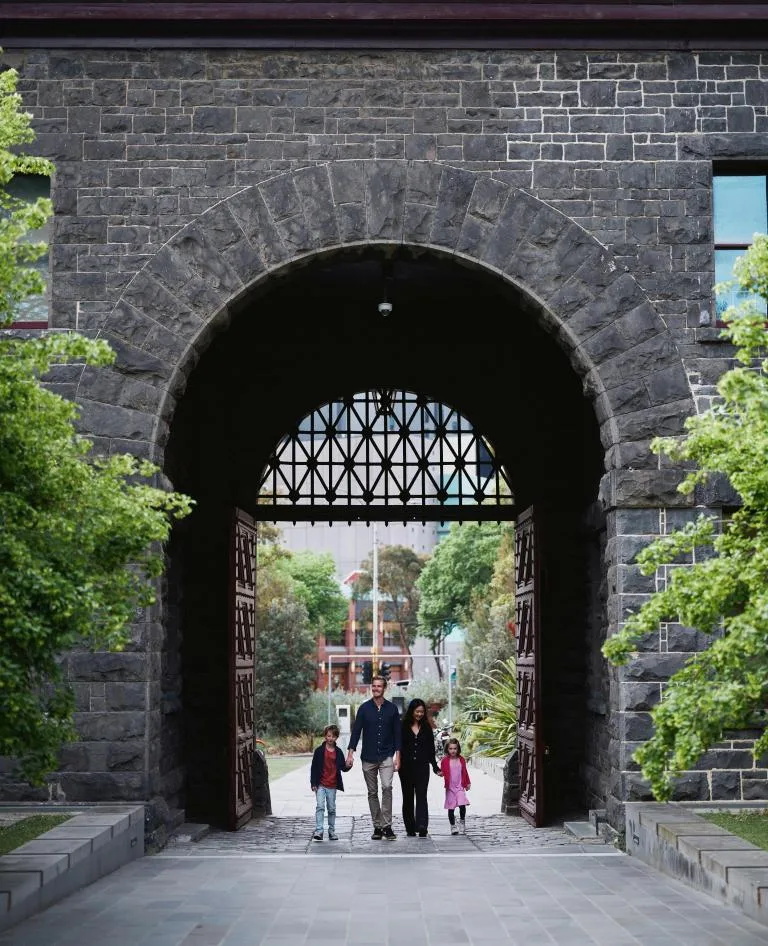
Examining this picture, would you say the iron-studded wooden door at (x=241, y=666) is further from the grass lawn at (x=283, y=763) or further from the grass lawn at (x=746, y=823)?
the grass lawn at (x=283, y=763)

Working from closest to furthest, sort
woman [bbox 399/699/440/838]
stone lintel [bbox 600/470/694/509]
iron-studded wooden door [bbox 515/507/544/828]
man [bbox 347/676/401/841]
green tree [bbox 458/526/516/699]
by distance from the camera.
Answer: stone lintel [bbox 600/470/694/509], man [bbox 347/676/401/841], woman [bbox 399/699/440/838], iron-studded wooden door [bbox 515/507/544/828], green tree [bbox 458/526/516/699]

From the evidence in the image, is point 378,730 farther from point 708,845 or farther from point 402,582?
point 402,582

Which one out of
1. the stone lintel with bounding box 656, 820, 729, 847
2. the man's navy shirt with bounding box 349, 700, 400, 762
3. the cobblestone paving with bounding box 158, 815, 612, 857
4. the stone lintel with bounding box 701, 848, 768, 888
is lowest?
the cobblestone paving with bounding box 158, 815, 612, 857

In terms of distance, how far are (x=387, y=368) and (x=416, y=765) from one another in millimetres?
4605

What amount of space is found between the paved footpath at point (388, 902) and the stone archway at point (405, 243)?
3611 mm

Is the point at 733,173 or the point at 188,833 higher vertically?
the point at 733,173

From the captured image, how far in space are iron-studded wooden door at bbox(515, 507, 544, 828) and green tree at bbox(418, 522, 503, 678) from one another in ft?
115

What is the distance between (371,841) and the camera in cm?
1259

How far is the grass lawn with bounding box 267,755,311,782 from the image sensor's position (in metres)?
25.8

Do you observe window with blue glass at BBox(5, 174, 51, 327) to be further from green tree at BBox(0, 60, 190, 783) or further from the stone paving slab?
the stone paving slab

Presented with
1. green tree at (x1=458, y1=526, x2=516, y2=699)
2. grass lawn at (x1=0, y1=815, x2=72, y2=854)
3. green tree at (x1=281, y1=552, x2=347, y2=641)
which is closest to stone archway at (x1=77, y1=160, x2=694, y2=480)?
grass lawn at (x1=0, y1=815, x2=72, y2=854)

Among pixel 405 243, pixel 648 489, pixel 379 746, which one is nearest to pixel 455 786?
pixel 379 746

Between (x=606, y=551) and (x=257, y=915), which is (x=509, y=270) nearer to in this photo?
(x=606, y=551)

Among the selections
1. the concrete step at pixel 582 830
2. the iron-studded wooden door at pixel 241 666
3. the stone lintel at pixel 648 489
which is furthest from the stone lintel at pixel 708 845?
the iron-studded wooden door at pixel 241 666
